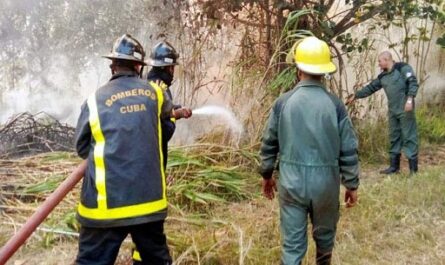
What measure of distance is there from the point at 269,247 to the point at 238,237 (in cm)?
26

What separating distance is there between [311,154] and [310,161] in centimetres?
4

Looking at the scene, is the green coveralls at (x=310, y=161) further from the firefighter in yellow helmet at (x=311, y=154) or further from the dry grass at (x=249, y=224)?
the dry grass at (x=249, y=224)

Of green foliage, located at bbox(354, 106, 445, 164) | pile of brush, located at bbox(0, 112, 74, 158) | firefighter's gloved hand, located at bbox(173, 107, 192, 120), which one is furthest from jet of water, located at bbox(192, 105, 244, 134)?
firefighter's gloved hand, located at bbox(173, 107, 192, 120)

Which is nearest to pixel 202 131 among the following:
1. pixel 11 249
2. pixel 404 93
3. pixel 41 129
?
pixel 41 129

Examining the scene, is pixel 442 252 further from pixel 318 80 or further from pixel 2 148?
pixel 2 148

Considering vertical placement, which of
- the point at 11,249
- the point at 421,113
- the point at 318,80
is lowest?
the point at 421,113

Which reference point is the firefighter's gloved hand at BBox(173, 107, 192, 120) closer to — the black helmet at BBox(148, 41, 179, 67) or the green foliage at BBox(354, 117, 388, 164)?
the black helmet at BBox(148, 41, 179, 67)

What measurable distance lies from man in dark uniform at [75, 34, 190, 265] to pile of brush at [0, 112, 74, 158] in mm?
3991

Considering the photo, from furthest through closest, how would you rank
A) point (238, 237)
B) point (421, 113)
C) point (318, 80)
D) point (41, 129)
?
1. point (421, 113)
2. point (41, 129)
3. point (238, 237)
4. point (318, 80)

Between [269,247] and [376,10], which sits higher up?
[376,10]

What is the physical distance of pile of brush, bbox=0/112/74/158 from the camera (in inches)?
279

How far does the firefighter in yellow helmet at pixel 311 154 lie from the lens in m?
3.54

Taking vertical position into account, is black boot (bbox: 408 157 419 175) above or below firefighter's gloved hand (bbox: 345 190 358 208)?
below

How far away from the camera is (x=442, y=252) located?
4.40m
